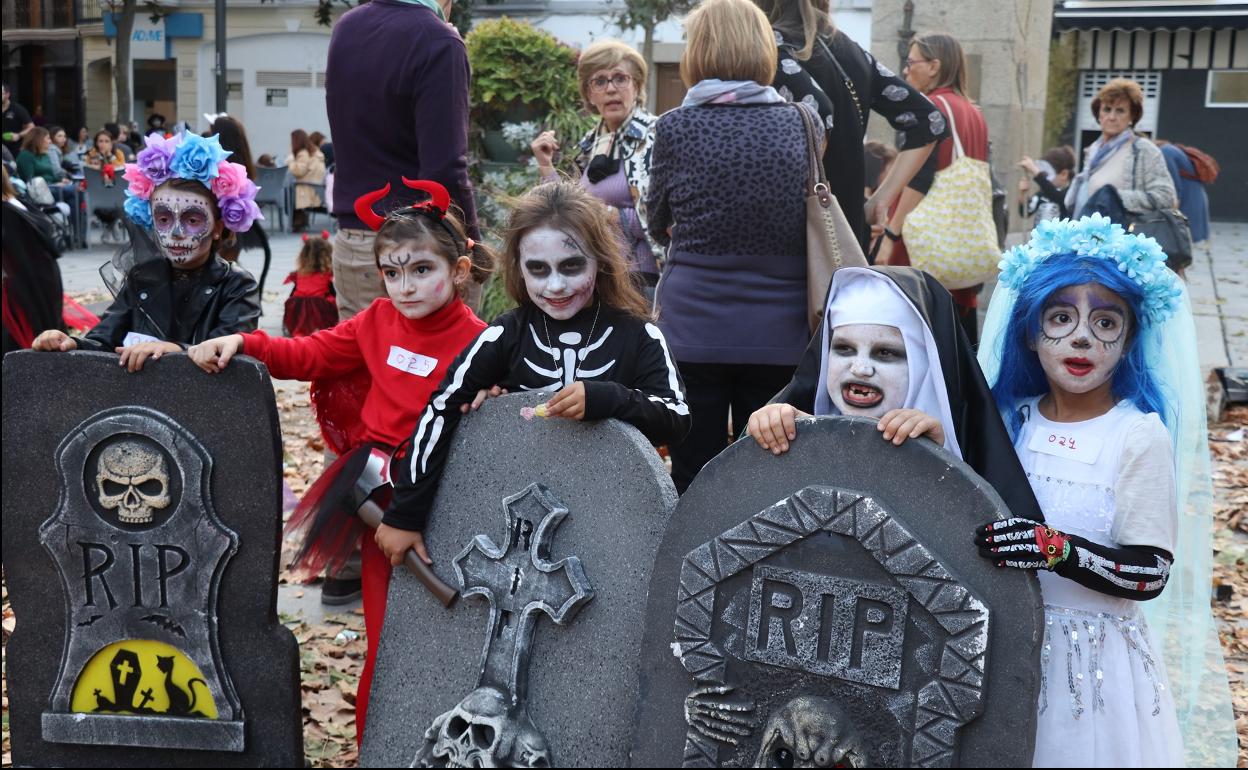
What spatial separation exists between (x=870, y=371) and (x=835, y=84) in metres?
2.17

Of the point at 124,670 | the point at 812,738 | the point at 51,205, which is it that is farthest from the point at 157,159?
the point at 51,205

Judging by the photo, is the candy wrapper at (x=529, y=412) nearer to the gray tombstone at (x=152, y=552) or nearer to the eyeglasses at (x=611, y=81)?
the gray tombstone at (x=152, y=552)

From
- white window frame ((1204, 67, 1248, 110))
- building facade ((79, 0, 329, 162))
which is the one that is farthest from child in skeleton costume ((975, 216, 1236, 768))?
building facade ((79, 0, 329, 162))

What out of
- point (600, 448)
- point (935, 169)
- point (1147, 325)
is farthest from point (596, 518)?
point (935, 169)

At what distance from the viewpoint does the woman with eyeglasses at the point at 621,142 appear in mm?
4855

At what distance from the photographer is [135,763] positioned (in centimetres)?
319

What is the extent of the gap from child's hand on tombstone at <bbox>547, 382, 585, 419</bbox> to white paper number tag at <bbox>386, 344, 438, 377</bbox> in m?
0.73

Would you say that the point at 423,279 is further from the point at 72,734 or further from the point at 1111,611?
the point at 1111,611

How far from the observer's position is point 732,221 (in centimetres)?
A: 400

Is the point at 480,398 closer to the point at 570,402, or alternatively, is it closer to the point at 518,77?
the point at 570,402

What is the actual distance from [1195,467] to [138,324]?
2.84 meters

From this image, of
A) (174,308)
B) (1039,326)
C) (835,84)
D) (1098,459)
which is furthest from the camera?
(835,84)

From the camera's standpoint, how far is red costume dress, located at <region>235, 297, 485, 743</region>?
3477mm

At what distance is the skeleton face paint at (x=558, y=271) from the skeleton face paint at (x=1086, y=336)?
43.2 inches
